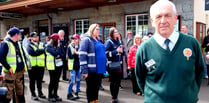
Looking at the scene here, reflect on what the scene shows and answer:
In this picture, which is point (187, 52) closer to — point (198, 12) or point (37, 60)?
point (37, 60)

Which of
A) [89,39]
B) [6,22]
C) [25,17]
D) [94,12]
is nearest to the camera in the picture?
[89,39]

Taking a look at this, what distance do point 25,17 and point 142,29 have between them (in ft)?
30.1

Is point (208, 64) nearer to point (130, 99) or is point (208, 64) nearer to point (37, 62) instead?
point (130, 99)

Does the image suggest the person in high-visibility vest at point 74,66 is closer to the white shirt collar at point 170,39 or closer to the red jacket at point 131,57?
the red jacket at point 131,57

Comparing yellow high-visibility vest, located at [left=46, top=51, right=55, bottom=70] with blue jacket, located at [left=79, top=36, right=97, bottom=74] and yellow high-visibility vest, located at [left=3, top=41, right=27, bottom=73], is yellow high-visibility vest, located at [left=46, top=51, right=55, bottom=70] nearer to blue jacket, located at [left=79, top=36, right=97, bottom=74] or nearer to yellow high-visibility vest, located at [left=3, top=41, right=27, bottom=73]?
yellow high-visibility vest, located at [left=3, top=41, right=27, bottom=73]

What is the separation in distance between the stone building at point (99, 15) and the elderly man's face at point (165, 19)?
712 centimetres

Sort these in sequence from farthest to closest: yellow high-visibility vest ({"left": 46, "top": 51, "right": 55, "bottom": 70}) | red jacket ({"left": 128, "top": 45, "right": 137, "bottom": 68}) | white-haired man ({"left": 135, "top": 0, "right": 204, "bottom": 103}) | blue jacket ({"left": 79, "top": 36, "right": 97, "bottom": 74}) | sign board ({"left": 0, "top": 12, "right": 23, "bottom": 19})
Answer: sign board ({"left": 0, "top": 12, "right": 23, "bottom": 19}), red jacket ({"left": 128, "top": 45, "right": 137, "bottom": 68}), yellow high-visibility vest ({"left": 46, "top": 51, "right": 55, "bottom": 70}), blue jacket ({"left": 79, "top": 36, "right": 97, "bottom": 74}), white-haired man ({"left": 135, "top": 0, "right": 204, "bottom": 103})

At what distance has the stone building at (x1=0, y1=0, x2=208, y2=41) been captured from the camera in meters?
8.55

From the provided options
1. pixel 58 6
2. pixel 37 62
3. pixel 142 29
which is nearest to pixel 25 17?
pixel 58 6

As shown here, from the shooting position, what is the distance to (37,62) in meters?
5.67

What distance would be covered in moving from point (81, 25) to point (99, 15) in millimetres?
1516

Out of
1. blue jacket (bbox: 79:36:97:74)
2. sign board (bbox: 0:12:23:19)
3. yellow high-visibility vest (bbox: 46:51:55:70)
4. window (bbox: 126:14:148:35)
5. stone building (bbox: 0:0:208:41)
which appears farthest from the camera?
sign board (bbox: 0:12:23:19)

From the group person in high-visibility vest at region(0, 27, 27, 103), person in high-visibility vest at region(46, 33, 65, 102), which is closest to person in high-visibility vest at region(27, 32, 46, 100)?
person in high-visibility vest at region(46, 33, 65, 102)

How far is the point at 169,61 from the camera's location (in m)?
1.81
